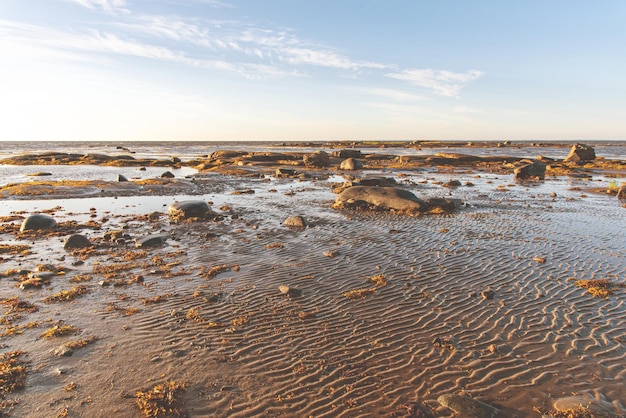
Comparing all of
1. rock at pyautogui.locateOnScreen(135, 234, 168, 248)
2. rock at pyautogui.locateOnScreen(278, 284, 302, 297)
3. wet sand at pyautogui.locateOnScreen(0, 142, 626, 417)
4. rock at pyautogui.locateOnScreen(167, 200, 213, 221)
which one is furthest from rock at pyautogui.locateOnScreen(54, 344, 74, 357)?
rock at pyautogui.locateOnScreen(167, 200, 213, 221)

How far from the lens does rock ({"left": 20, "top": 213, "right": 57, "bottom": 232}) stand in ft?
53.8

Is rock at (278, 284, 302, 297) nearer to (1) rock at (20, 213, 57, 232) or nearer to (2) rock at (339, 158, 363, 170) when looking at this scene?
(1) rock at (20, 213, 57, 232)

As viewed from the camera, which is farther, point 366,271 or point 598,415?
point 366,271

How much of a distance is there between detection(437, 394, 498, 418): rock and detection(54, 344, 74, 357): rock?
7.08m

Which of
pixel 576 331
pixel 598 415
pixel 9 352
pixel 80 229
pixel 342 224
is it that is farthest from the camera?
pixel 342 224

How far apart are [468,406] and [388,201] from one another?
16925mm

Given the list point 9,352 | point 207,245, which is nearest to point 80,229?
point 207,245

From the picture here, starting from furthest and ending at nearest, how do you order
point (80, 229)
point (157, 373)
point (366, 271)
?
point (80, 229)
point (366, 271)
point (157, 373)

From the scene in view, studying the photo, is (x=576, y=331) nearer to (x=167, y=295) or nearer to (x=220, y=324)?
(x=220, y=324)

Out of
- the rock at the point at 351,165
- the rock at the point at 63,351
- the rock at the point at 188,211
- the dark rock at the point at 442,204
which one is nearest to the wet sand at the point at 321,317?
the rock at the point at 63,351

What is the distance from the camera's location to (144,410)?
18.6 ft

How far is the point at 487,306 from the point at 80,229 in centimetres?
1722

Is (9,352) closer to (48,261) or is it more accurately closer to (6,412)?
(6,412)

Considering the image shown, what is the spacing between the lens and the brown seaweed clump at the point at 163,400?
565 centimetres
